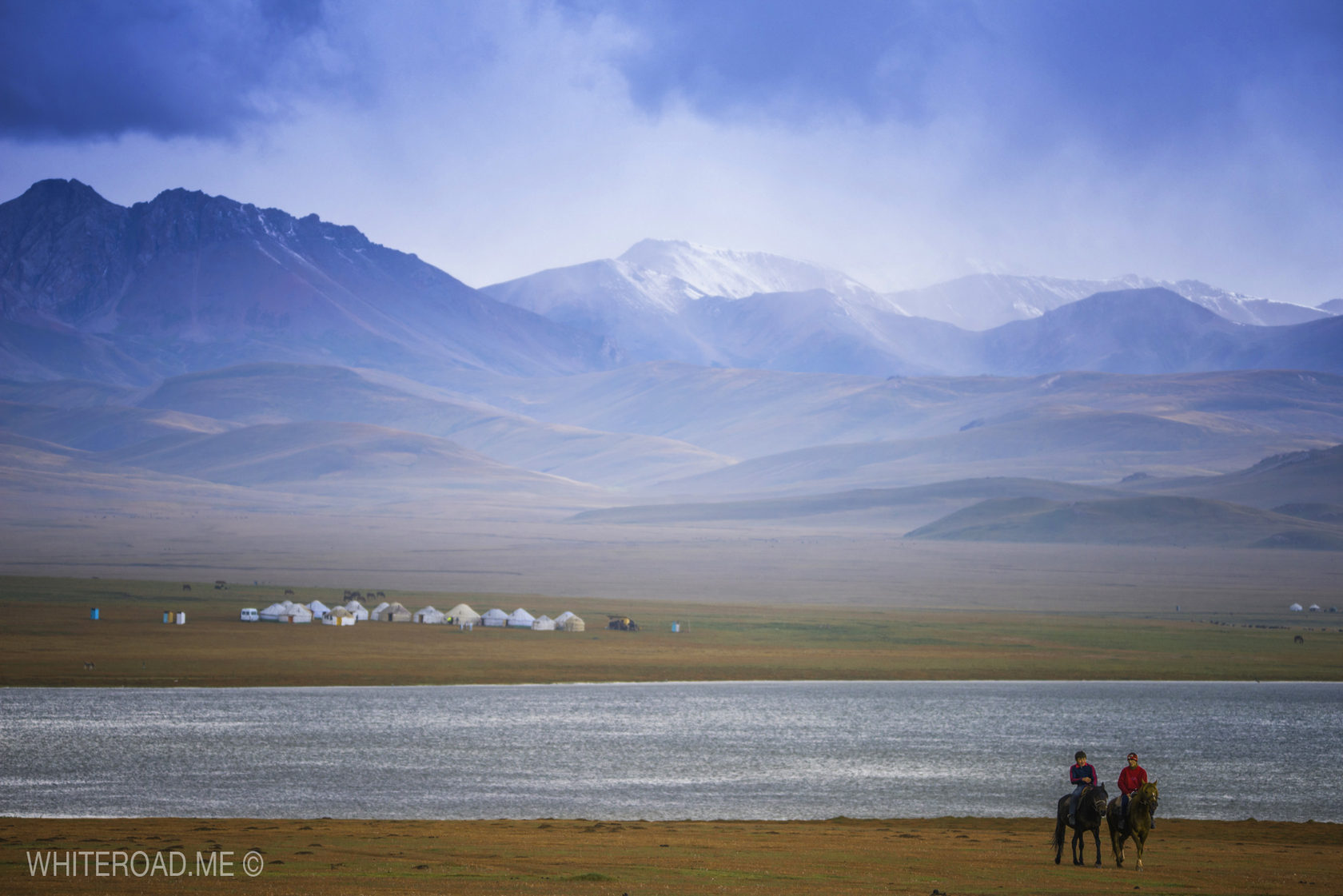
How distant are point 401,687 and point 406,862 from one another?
4288cm

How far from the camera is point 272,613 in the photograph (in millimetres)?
86688

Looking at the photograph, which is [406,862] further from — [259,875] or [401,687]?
[401,687]

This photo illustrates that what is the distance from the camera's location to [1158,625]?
97875 millimetres

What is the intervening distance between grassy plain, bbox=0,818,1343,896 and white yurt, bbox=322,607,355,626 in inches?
2263

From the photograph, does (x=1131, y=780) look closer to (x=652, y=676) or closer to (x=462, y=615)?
(x=652, y=676)

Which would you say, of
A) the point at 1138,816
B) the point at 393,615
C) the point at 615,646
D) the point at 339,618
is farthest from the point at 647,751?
the point at 393,615

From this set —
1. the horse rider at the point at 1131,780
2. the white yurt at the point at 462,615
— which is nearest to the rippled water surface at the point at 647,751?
the horse rider at the point at 1131,780

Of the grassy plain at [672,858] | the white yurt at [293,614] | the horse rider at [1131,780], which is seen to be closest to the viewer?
the grassy plain at [672,858]

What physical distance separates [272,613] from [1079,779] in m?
73.1

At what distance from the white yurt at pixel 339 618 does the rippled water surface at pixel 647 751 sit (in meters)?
24.8

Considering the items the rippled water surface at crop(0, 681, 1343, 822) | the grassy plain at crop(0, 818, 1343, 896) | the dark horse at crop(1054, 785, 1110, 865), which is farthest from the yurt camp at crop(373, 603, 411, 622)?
the dark horse at crop(1054, 785, 1110, 865)

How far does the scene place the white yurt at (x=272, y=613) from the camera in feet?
284

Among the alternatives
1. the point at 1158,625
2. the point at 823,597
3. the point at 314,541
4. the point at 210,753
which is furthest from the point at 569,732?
the point at 314,541

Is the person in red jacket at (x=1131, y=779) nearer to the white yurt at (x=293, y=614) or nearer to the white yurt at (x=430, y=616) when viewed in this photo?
the white yurt at (x=293, y=614)
